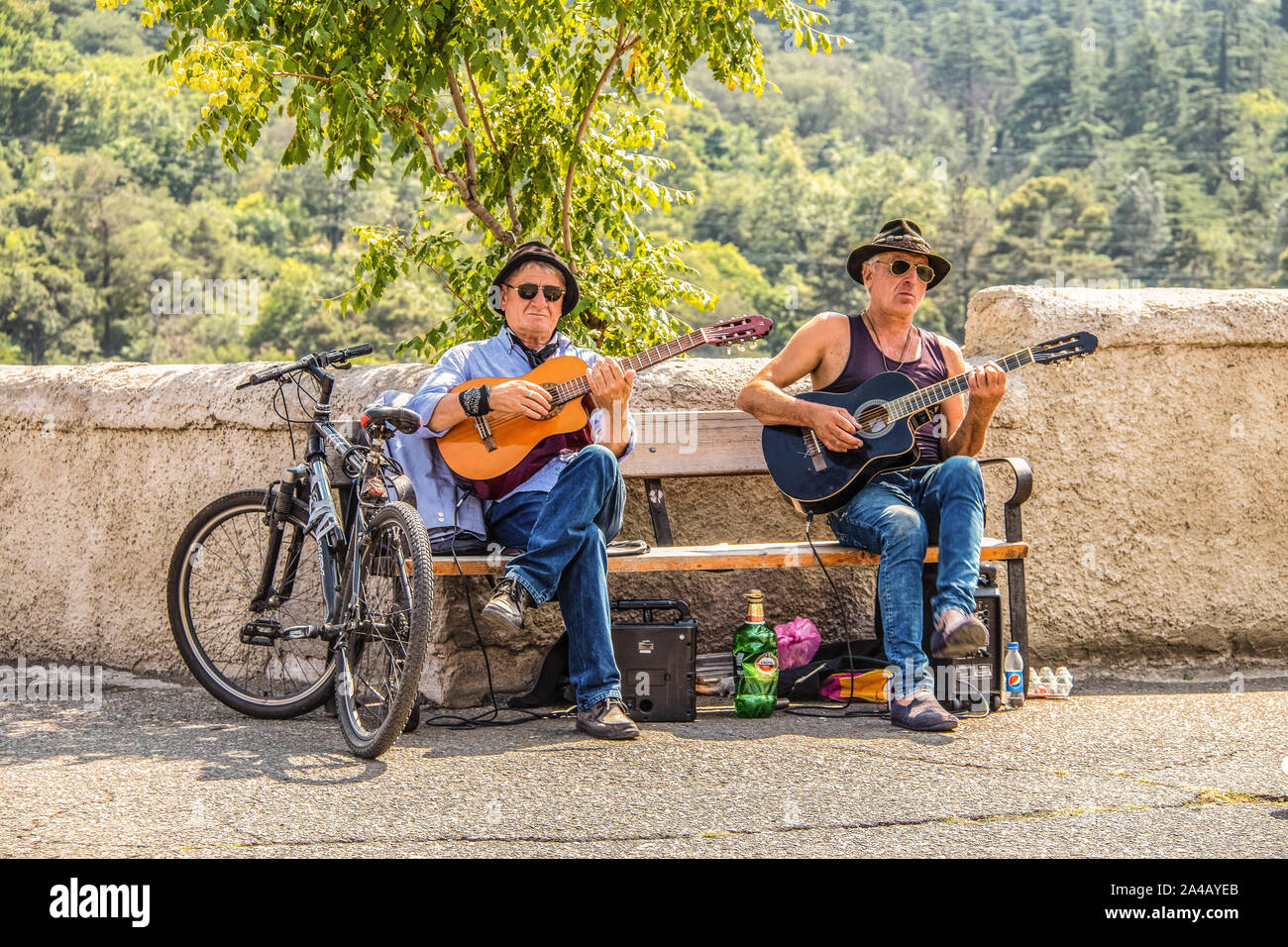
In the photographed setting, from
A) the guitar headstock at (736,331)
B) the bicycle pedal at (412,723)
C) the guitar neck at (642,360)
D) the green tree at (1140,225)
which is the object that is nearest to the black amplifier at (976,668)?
the guitar headstock at (736,331)

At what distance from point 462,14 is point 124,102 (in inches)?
3604

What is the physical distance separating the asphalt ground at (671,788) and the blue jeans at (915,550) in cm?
23

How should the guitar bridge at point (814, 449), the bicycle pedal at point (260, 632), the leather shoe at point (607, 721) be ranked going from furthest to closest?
the guitar bridge at point (814, 449) < the bicycle pedal at point (260, 632) < the leather shoe at point (607, 721)

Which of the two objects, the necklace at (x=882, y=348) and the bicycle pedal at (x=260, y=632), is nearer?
the bicycle pedal at (x=260, y=632)

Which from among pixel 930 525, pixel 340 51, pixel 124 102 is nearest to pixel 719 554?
pixel 930 525

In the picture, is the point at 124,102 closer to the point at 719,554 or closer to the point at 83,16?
the point at 83,16

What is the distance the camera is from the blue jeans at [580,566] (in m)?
3.95

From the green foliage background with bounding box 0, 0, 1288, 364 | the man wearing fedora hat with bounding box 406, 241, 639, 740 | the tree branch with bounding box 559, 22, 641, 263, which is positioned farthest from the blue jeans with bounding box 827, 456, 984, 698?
the green foliage background with bounding box 0, 0, 1288, 364

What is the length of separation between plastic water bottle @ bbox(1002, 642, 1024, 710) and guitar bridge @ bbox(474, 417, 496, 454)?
175 cm

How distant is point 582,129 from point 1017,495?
245 centimetres

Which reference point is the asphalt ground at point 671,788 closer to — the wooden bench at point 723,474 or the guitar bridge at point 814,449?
the wooden bench at point 723,474

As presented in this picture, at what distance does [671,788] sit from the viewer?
10.9 ft

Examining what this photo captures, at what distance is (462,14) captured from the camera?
509 centimetres

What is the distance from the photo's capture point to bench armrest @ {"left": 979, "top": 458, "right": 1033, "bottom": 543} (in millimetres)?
4500
